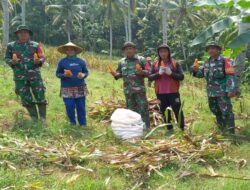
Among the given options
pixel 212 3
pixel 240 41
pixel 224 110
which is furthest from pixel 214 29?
pixel 224 110

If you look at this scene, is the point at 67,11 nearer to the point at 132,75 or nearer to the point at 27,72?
the point at 27,72

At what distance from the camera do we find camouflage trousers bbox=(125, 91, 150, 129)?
21.3 feet

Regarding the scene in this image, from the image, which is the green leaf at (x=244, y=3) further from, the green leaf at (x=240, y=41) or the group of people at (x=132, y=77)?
the group of people at (x=132, y=77)

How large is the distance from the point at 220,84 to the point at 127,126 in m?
1.61

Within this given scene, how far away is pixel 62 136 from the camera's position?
5625 mm

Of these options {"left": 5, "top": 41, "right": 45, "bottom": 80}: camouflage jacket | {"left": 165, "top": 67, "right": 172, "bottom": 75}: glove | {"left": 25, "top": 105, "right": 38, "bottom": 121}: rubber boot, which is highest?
{"left": 5, "top": 41, "right": 45, "bottom": 80}: camouflage jacket

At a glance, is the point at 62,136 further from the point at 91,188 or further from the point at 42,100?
the point at 91,188

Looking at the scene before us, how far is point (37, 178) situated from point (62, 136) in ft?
5.44

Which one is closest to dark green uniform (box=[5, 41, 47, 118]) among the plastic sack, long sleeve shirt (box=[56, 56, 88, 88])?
long sleeve shirt (box=[56, 56, 88, 88])

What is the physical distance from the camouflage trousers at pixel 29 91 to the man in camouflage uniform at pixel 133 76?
1.21 metres

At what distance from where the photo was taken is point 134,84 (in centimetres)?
642

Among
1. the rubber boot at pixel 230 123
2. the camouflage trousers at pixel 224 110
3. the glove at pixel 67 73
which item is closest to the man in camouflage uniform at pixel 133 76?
the glove at pixel 67 73

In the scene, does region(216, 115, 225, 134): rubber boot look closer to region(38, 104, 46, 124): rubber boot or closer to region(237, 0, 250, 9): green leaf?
region(237, 0, 250, 9): green leaf

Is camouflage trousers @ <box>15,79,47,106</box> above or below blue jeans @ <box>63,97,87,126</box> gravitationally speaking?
above
